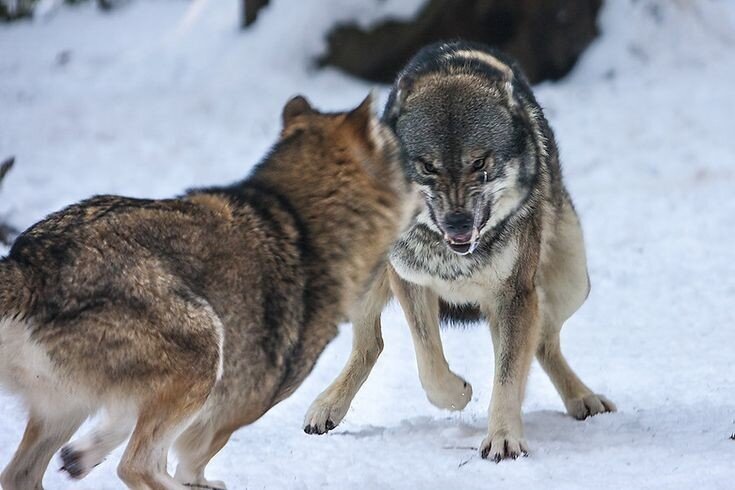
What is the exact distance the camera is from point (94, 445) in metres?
4.04

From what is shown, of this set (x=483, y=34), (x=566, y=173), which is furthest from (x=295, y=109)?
(x=483, y=34)

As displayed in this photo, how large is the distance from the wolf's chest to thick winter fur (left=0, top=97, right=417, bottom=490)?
0.79m

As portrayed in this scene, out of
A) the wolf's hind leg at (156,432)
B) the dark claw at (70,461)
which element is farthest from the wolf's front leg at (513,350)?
the dark claw at (70,461)

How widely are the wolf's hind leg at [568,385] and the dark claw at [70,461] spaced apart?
2979mm

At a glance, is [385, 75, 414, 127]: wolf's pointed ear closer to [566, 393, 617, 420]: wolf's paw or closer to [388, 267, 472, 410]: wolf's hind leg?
[388, 267, 472, 410]: wolf's hind leg

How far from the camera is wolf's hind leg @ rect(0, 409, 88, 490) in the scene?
4.22 meters

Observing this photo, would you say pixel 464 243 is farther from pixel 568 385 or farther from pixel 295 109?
pixel 568 385

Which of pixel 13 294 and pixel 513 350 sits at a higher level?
pixel 13 294

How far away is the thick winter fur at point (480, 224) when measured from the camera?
5453mm

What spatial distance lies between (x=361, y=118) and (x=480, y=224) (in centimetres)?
102

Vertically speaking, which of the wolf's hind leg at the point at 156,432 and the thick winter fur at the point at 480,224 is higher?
the wolf's hind leg at the point at 156,432

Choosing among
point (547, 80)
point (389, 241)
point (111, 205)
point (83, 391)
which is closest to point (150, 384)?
point (83, 391)

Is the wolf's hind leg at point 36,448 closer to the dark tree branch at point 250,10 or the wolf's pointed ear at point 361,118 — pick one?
the wolf's pointed ear at point 361,118

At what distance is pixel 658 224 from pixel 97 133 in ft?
19.3
